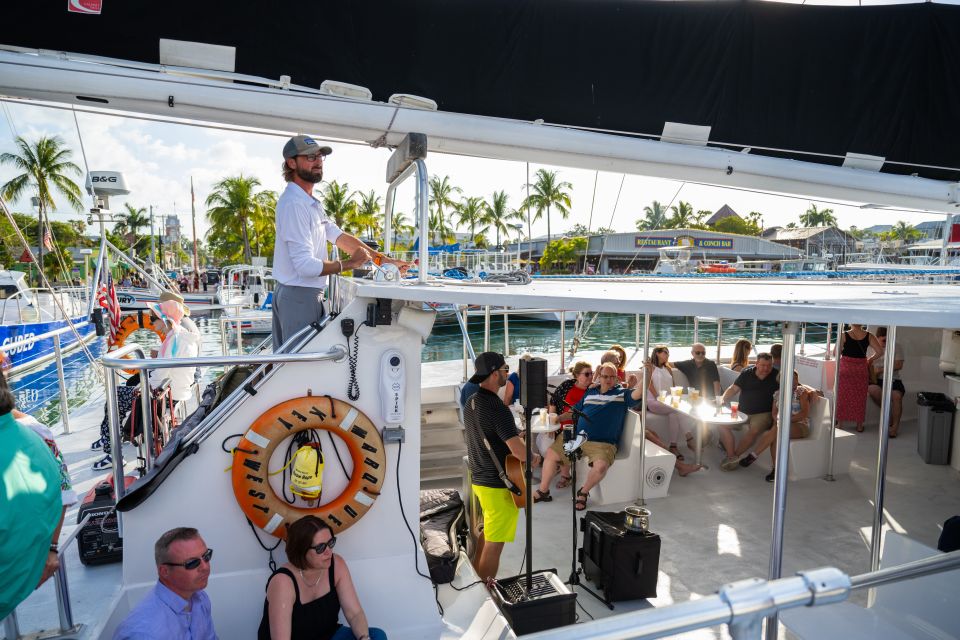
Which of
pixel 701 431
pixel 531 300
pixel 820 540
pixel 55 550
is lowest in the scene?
pixel 820 540

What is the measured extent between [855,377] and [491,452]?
519 centimetres

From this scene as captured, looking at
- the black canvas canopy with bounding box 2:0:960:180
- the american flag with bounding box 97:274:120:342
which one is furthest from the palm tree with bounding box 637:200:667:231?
the american flag with bounding box 97:274:120:342

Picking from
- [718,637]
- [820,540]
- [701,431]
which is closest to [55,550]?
[718,637]

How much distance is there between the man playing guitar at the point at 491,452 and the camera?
3209mm

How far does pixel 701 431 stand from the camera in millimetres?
5508

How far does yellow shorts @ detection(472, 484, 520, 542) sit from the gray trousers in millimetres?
1370

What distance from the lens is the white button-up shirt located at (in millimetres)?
2633

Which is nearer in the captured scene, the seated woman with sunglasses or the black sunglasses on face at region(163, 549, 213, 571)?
the black sunglasses on face at region(163, 549, 213, 571)

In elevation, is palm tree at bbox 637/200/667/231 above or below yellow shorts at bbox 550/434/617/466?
above

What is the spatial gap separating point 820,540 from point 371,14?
4.40 metres

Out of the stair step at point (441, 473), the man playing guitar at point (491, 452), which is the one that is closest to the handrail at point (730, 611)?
the man playing guitar at point (491, 452)

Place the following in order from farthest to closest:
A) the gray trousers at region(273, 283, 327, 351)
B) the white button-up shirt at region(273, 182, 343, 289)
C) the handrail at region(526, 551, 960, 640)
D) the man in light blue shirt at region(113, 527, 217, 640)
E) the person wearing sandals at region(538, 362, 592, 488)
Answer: the person wearing sandals at region(538, 362, 592, 488)
the gray trousers at region(273, 283, 327, 351)
the white button-up shirt at region(273, 182, 343, 289)
the man in light blue shirt at region(113, 527, 217, 640)
the handrail at region(526, 551, 960, 640)

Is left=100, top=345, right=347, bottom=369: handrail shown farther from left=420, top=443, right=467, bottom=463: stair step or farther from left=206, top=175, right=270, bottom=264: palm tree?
left=206, top=175, right=270, bottom=264: palm tree

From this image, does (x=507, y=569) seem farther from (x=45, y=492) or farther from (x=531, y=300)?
(x=45, y=492)
